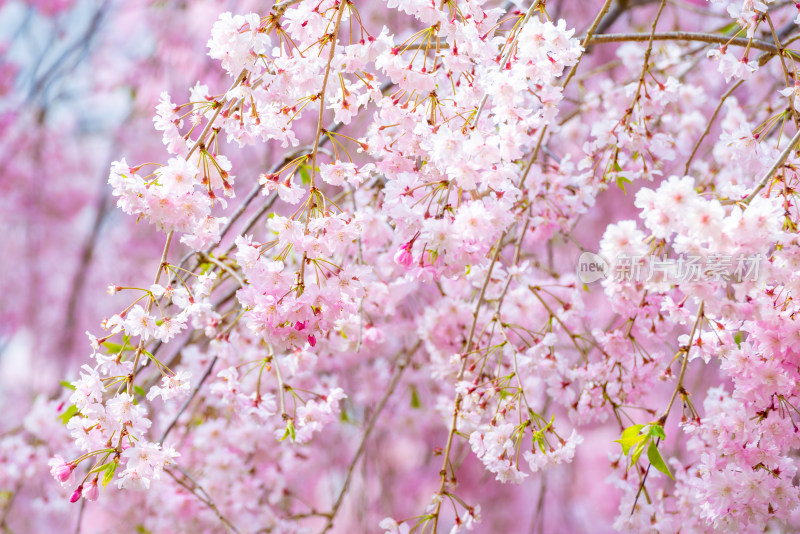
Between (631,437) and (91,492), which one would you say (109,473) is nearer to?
(91,492)

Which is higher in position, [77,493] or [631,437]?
[631,437]

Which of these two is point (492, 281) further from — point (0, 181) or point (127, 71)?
point (0, 181)

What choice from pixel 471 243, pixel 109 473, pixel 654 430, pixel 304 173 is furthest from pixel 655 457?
pixel 304 173

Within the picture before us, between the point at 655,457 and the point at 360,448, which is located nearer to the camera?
the point at 655,457

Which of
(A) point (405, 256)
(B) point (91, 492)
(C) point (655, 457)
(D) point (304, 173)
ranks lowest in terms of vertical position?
(B) point (91, 492)

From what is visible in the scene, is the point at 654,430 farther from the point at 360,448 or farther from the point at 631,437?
the point at 360,448

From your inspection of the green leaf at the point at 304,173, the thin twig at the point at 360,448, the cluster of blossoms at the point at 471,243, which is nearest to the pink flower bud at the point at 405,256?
the cluster of blossoms at the point at 471,243

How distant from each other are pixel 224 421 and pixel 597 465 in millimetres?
4569

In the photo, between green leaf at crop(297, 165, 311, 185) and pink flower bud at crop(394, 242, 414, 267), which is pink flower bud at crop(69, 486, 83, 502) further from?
green leaf at crop(297, 165, 311, 185)

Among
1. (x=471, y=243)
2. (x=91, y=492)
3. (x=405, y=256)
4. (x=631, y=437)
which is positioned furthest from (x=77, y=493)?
(x=631, y=437)

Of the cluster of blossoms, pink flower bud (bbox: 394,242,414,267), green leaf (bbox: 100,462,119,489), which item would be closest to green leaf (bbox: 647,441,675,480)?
the cluster of blossoms

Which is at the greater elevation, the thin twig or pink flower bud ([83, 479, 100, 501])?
the thin twig

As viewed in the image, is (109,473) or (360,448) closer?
(109,473)

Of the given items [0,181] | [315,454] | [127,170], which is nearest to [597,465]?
[315,454]
